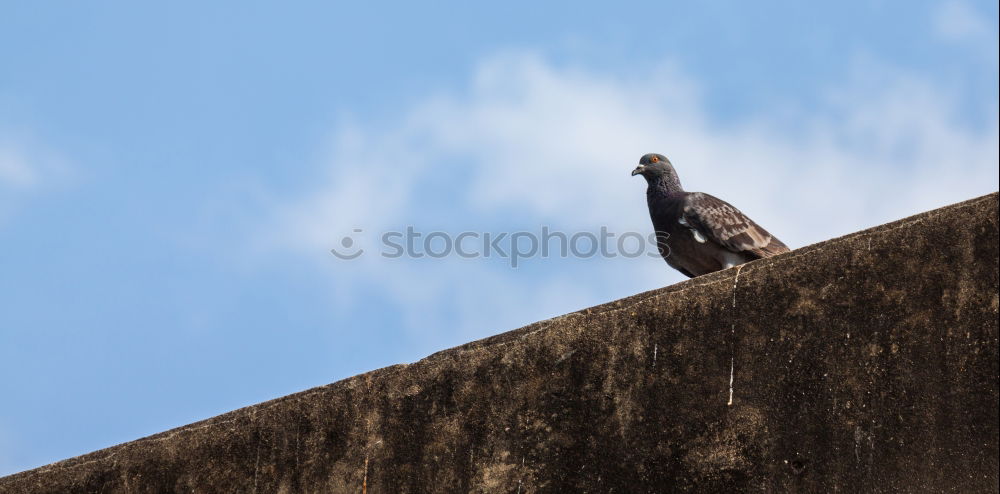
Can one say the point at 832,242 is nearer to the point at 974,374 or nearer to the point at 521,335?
the point at 974,374

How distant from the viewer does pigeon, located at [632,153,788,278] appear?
8406 mm

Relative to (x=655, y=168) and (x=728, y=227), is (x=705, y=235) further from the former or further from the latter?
(x=655, y=168)

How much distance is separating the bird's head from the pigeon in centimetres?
45

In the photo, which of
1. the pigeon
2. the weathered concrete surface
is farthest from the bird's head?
the weathered concrete surface

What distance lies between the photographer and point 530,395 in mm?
4762

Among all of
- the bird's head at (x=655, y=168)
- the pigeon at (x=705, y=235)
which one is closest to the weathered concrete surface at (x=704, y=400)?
the pigeon at (x=705, y=235)

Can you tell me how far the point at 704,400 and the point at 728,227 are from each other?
429 cm

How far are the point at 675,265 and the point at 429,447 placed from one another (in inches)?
174

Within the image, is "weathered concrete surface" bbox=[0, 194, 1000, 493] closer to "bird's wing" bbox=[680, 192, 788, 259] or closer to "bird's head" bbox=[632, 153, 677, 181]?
"bird's wing" bbox=[680, 192, 788, 259]

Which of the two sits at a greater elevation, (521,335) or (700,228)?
(700,228)

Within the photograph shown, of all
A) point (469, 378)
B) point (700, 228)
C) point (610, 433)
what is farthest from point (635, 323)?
point (700, 228)

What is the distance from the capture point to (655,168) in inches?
375

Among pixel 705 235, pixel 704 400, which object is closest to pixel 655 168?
pixel 705 235

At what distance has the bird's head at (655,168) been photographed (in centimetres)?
950
